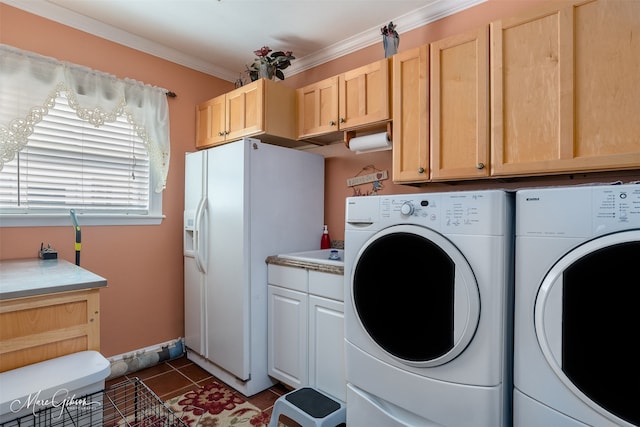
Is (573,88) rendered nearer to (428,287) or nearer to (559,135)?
(559,135)

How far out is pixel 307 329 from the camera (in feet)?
7.08

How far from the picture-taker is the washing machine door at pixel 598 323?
97cm

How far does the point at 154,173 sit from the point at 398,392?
2.38m

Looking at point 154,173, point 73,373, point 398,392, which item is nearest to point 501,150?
point 398,392

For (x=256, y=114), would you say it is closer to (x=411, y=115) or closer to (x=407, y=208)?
(x=411, y=115)

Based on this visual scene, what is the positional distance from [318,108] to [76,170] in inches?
69.3

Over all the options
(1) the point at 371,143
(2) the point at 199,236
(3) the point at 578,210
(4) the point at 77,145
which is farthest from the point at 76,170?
(3) the point at 578,210

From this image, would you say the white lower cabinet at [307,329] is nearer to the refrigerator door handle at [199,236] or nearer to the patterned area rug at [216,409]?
the patterned area rug at [216,409]

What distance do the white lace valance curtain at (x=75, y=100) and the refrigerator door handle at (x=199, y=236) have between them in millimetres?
440

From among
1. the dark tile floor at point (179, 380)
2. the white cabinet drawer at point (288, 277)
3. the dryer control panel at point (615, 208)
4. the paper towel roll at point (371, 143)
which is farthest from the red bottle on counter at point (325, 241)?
the dryer control panel at point (615, 208)

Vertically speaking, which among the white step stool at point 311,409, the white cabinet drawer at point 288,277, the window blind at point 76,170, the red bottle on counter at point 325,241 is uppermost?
the window blind at point 76,170

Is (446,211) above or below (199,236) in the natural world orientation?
above

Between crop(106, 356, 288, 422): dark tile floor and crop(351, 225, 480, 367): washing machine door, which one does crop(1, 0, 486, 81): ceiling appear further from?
crop(106, 356, 288, 422): dark tile floor

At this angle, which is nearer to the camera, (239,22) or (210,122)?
(239,22)
